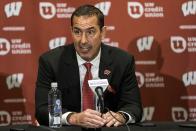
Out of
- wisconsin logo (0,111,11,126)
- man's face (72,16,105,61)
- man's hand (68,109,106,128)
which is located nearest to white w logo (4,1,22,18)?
wisconsin logo (0,111,11,126)

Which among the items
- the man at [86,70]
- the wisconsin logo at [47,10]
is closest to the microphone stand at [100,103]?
the man at [86,70]

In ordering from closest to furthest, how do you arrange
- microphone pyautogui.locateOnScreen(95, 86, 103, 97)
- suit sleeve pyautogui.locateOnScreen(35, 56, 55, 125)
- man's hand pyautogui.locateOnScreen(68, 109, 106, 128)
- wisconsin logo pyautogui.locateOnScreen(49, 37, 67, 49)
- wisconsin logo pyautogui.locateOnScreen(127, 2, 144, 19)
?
microphone pyautogui.locateOnScreen(95, 86, 103, 97)
man's hand pyautogui.locateOnScreen(68, 109, 106, 128)
suit sleeve pyautogui.locateOnScreen(35, 56, 55, 125)
wisconsin logo pyautogui.locateOnScreen(49, 37, 67, 49)
wisconsin logo pyautogui.locateOnScreen(127, 2, 144, 19)

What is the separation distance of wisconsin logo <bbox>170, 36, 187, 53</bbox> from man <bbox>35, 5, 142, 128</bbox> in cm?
110

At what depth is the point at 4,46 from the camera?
387 centimetres

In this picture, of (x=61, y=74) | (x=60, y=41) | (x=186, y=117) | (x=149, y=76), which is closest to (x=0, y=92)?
(x=60, y=41)

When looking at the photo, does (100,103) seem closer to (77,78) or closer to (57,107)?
(57,107)

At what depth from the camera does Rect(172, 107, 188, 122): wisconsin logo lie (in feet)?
13.8

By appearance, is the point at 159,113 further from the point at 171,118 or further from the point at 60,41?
the point at 60,41

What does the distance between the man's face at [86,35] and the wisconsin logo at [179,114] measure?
1.52m

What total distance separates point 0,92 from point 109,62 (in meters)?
1.26

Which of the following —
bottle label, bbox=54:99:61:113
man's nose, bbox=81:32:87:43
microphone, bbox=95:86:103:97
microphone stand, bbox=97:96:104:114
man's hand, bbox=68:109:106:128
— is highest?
man's nose, bbox=81:32:87:43

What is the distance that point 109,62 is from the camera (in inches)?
123

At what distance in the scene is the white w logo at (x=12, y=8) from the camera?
153 inches

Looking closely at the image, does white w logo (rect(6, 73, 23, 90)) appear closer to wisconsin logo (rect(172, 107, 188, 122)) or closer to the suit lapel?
the suit lapel
